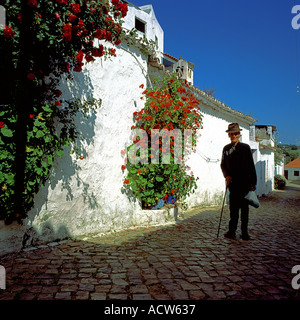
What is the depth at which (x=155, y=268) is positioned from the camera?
10.6ft

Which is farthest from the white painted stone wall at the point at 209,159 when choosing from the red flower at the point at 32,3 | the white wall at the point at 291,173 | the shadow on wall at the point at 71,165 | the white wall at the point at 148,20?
the white wall at the point at 291,173

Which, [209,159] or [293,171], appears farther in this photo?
[293,171]

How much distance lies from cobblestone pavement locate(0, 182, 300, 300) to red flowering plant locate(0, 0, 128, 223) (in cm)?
94

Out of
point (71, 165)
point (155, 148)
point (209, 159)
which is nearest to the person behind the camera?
point (71, 165)

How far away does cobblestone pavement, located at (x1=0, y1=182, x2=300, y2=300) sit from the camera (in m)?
2.58

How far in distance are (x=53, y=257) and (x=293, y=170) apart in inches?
2179

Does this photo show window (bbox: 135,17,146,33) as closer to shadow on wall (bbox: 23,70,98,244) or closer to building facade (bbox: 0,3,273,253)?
building facade (bbox: 0,3,273,253)

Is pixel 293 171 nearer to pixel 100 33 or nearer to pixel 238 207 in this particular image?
pixel 238 207

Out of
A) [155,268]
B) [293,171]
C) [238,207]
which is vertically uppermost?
[293,171]

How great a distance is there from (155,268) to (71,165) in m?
2.21

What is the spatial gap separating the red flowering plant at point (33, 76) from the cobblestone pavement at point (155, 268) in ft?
3.09

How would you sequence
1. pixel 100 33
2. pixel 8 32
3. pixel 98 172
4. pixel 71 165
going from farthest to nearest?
1. pixel 98 172
2. pixel 71 165
3. pixel 100 33
4. pixel 8 32

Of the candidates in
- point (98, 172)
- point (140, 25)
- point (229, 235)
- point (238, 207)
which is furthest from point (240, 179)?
point (140, 25)

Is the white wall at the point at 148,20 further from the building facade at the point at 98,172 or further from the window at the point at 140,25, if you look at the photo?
the building facade at the point at 98,172
